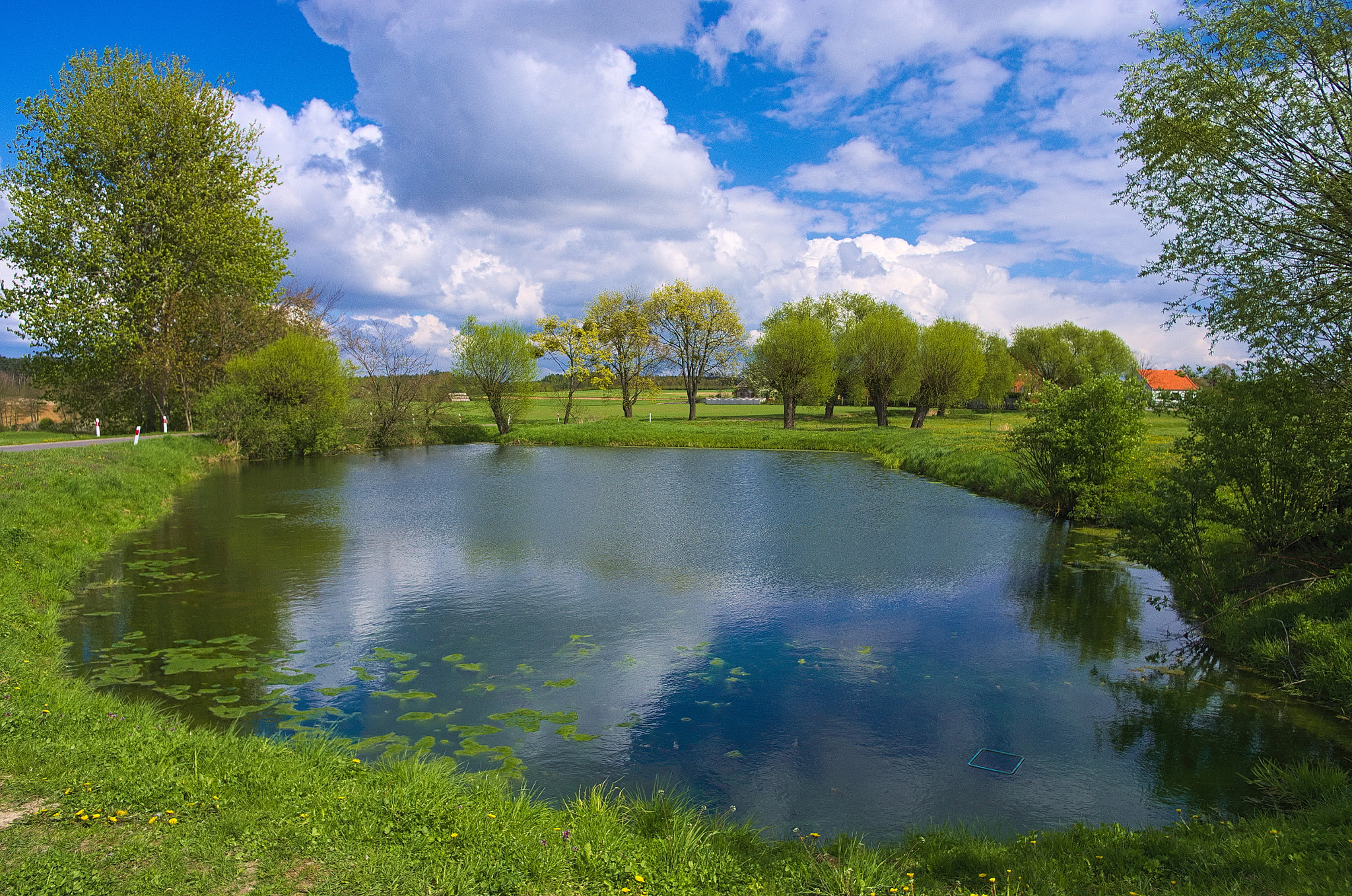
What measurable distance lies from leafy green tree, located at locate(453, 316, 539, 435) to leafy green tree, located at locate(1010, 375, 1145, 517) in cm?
3352

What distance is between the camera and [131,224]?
26984mm

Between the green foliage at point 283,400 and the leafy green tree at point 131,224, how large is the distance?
9.56ft

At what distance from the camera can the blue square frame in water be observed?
22.7 feet

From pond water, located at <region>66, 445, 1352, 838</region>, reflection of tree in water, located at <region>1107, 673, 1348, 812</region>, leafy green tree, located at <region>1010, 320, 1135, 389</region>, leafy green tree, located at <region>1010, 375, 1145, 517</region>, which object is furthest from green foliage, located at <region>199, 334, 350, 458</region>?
leafy green tree, located at <region>1010, 320, 1135, 389</region>

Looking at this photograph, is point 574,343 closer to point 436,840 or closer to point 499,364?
point 499,364

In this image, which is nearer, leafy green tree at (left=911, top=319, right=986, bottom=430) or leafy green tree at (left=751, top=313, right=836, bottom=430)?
leafy green tree at (left=751, top=313, right=836, bottom=430)

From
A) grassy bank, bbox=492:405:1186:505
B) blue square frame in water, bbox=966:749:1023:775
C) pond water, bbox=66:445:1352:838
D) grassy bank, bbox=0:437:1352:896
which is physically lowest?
blue square frame in water, bbox=966:749:1023:775

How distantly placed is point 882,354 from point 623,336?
18558 mm

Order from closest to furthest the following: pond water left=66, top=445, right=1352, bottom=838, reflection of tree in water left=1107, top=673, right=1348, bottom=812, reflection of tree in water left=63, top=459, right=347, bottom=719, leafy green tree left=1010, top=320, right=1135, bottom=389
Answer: reflection of tree in water left=1107, top=673, right=1348, bottom=812 → pond water left=66, top=445, right=1352, bottom=838 → reflection of tree in water left=63, top=459, right=347, bottom=719 → leafy green tree left=1010, top=320, right=1135, bottom=389

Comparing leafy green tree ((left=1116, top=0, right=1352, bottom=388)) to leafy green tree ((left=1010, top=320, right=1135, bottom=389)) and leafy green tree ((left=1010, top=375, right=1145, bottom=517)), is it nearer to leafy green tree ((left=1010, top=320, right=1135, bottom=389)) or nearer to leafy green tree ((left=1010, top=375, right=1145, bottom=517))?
leafy green tree ((left=1010, top=375, right=1145, bottom=517))

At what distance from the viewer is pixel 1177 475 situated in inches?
421

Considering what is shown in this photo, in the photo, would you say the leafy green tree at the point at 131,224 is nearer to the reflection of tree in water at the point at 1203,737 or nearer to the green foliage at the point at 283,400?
the green foliage at the point at 283,400

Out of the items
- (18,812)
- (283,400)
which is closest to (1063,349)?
(283,400)

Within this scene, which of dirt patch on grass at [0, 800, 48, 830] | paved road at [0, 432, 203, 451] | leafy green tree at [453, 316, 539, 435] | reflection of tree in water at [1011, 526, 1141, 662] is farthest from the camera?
leafy green tree at [453, 316, 539, 435]
